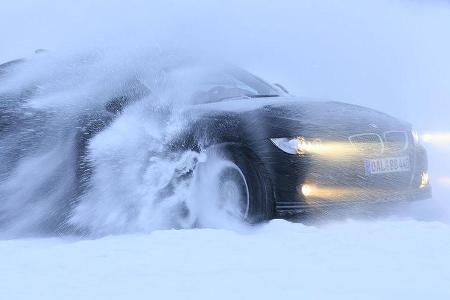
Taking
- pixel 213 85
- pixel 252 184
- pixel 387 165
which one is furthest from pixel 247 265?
pixel 213 85

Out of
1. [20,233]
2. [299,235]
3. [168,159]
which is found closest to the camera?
[299,235]

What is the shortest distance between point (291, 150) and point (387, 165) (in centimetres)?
75

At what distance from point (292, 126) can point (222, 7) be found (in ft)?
16.0

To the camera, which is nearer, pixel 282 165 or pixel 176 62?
pixel 282 165

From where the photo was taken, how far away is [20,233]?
432 centimetres

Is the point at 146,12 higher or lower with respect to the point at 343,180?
higher

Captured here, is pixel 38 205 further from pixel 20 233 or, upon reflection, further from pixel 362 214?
pixel 362 214

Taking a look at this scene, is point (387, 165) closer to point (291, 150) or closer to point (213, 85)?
point (291, 150)

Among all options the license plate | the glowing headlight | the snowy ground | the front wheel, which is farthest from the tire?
the glowing headlight

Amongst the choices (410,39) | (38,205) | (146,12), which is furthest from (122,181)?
(410,39)

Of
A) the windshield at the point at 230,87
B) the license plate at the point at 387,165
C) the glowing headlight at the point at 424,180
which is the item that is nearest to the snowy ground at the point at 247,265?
the license plate at the point at 387,165

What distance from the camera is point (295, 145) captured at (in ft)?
12.2

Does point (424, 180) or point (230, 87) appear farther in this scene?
point (230, 87)

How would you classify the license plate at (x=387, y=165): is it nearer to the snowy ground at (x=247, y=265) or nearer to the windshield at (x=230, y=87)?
the snowy ground at (x=247, y=265)
